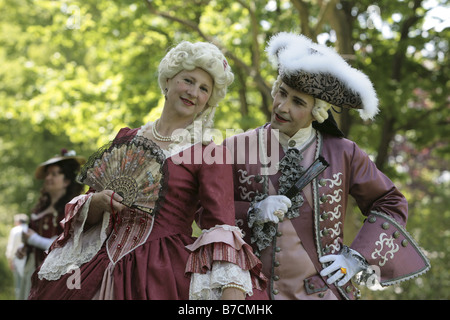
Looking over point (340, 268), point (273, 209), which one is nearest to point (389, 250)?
point (340, 268)

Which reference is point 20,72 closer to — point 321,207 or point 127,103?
point 127,103

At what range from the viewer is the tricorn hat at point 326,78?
3.12 m

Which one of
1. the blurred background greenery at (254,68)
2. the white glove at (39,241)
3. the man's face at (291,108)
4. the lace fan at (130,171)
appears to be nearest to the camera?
the lace fan at (130,171)

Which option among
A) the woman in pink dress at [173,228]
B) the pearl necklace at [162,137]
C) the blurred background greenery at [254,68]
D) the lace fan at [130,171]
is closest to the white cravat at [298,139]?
the woman in pink dress at [173,228]

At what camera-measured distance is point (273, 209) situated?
119 inches

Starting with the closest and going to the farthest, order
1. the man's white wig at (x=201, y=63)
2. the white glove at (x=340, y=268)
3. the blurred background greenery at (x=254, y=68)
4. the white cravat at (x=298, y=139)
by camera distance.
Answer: the man's white wig at (x=201, y=63) → the white glove at (x=340, y=268) → the white cravat at (x=298, y=139) → the blurred background greenery at (x=254, y=68)

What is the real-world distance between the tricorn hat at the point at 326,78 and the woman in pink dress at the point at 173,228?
387mm

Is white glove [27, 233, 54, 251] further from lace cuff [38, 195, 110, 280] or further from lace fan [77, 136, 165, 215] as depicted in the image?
lace fan [77, 136, 165, 215]

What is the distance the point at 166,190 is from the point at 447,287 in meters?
7.65

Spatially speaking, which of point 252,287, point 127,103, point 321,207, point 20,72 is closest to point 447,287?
point 127,103

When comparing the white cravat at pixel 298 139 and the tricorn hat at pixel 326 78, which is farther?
the white cravat at pixel 298 139

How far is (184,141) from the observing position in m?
2.94

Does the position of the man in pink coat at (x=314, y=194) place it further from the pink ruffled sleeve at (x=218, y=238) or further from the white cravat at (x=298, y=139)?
the pink ruffled sleeve at (x=218, y=238)

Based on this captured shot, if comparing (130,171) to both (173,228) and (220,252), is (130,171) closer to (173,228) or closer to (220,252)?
(173,228)
